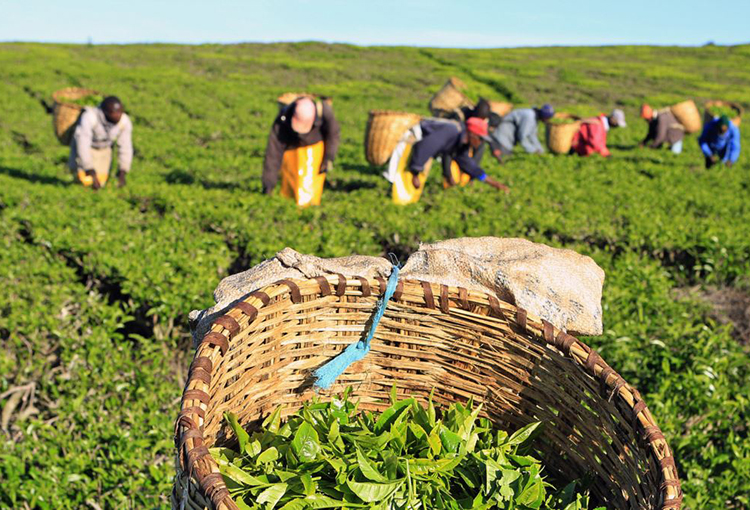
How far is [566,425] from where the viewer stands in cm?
208

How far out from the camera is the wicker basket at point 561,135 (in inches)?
530

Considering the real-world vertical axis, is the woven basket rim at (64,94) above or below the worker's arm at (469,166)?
above

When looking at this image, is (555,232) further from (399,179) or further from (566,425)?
(566,425)

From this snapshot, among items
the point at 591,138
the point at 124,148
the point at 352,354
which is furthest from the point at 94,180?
the point at 591,138

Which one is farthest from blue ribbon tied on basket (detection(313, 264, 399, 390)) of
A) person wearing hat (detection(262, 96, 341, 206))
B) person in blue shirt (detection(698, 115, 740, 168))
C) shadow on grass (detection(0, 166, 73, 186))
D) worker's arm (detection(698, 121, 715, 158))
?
worker's arm (detection(698, 121, 715, 158))

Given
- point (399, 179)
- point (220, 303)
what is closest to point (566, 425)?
point (220, 303)

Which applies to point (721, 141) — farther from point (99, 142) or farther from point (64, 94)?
point (64, 94)

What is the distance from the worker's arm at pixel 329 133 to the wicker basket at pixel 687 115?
10819 mm

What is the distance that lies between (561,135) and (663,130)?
2.54 m

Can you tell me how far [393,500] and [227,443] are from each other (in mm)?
543

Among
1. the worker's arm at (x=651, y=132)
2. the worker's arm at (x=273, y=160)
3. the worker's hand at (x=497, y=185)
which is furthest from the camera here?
the worker's arm at (x=651, y=132)

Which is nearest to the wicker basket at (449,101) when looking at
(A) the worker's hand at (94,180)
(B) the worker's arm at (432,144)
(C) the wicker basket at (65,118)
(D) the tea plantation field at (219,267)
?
(D) the tea plantation field at (219,267)

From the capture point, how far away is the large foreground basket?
5.71 ft

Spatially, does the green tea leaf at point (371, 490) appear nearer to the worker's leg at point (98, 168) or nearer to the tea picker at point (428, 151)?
the tea picker at point (428, 151)
